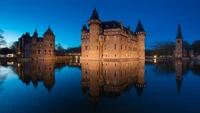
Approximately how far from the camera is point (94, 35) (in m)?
46.6

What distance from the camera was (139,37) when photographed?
218 ft

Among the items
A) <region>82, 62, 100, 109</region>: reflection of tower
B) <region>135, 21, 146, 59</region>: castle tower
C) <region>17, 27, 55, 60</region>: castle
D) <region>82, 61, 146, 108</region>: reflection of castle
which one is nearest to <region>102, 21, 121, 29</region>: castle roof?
<region>135, 21, 146, 59</region>: castle tower

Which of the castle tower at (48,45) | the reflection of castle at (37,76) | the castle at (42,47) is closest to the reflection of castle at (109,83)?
the reflection of castle at (37,76)

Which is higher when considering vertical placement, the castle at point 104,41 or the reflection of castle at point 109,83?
the castle at point 104,41

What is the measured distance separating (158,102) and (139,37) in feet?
211

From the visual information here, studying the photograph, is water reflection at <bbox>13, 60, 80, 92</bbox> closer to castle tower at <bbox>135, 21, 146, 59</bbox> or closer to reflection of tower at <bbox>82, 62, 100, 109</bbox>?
reflection of tower at <bbox>82, 62, 100, 109</bbox>

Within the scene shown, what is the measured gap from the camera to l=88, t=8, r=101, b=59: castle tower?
151 ft

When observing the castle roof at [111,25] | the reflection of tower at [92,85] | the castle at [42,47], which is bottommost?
the reflection of tower at [92,85]

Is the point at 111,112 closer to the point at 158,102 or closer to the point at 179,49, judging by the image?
the point at 158,102

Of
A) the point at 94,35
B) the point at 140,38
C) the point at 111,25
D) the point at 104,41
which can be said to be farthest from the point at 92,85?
the point at 140,38

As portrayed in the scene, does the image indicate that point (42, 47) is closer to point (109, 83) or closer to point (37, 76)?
point (37, 76)

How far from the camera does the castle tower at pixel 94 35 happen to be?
4600 cm

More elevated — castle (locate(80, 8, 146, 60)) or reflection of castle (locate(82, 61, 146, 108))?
castle (locate(80, 8, 146, 60))

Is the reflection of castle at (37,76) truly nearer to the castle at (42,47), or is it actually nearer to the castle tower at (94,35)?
the castle tower at (94,35)
